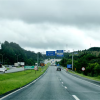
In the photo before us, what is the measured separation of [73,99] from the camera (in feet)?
34.5

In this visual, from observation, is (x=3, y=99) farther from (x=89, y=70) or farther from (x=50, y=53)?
(x=89, y=70)

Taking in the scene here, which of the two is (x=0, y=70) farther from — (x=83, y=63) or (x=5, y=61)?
(x=5, y=61)

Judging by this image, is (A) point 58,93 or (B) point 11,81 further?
(B) point 11,81

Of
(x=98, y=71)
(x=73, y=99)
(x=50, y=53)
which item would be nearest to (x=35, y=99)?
(x=73, y=99)

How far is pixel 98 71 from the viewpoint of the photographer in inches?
2872

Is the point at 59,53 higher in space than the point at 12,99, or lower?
higher

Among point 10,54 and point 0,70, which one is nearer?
point 0,70

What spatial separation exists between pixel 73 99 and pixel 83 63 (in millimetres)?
67633

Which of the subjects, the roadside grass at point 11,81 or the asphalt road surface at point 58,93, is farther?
the roadside grass at point 11,81

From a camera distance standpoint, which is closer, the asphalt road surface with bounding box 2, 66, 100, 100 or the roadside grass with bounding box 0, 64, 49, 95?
the asphalt road surface with bounding box 2, 66, 100, 100

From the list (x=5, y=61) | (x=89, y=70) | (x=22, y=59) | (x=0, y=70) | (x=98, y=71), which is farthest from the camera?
(x=22, y=59)

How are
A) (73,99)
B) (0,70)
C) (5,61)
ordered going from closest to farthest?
(73,99)
(0,70)
(5,61)

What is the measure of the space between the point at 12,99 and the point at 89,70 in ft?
250

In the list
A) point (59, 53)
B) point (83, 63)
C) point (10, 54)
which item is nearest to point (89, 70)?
point (83, 63)
